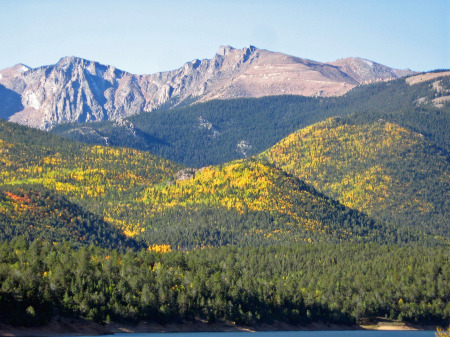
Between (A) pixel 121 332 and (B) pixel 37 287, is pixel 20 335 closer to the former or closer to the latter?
(B) pixel 37 287

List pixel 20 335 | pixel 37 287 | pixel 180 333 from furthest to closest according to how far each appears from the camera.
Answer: pixel 180 333, pixel 37 287, pixel 20 335

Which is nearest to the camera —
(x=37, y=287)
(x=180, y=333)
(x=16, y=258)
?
(x=37, y=287)

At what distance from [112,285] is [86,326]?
17458 millimetres

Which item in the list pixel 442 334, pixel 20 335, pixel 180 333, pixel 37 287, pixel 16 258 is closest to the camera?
pixel 442 334

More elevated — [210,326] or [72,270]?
[72,270]

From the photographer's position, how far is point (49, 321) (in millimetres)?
166750

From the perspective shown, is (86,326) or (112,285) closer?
(86,326)

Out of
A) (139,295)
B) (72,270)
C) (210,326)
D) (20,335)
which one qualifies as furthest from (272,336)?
A: (20,335)

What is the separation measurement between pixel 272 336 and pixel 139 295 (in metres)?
30.1

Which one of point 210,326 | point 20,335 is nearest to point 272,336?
point 210,326

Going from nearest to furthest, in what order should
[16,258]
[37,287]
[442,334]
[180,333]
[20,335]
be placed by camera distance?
[442,334]
[20,335]
[37,287]
[180,333]
[16,258]

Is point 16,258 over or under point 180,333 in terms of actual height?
over

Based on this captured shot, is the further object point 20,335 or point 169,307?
point 169,307

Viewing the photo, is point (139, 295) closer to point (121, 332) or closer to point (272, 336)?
point (121, 332)
